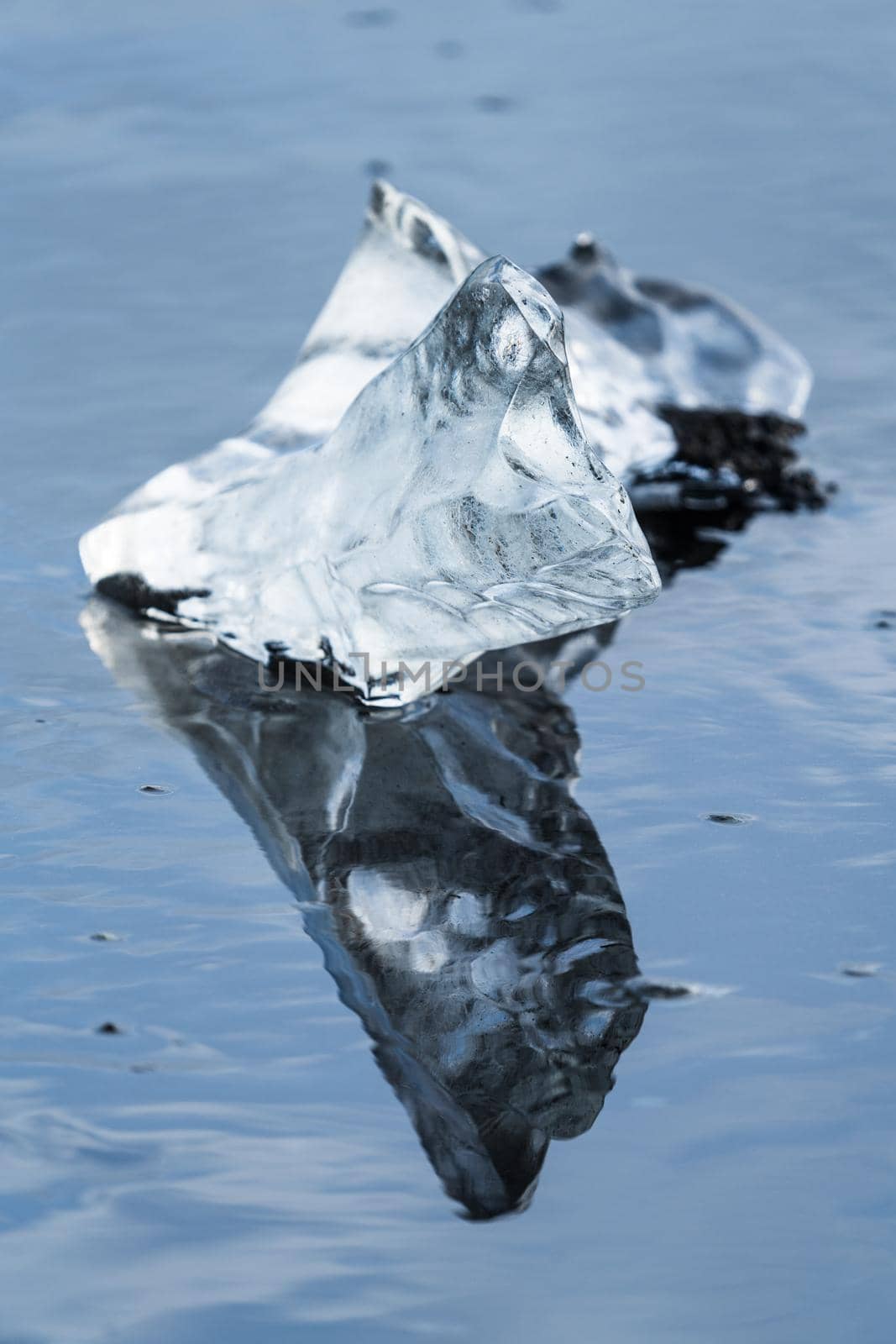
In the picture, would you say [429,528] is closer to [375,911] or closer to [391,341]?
[375,911]

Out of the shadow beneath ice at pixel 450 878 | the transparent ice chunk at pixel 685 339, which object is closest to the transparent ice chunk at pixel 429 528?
the shadow beneath ice at pixel 450 878

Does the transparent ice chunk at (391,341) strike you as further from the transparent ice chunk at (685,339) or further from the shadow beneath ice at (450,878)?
the shadow beneath ice at (450,878)

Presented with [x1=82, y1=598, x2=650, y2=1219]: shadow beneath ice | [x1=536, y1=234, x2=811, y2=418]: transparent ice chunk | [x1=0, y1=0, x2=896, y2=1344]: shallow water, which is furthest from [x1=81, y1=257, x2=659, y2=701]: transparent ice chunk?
[x1=536, y1=234, x2=811, y2=418]: transparent ice chunk

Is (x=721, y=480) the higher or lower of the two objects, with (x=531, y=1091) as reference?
lower

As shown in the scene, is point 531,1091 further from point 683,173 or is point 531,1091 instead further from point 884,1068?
point 683,173

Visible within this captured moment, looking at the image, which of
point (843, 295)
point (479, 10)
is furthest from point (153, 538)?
point (479, 10)

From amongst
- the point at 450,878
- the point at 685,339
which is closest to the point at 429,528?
the point at 450,878
